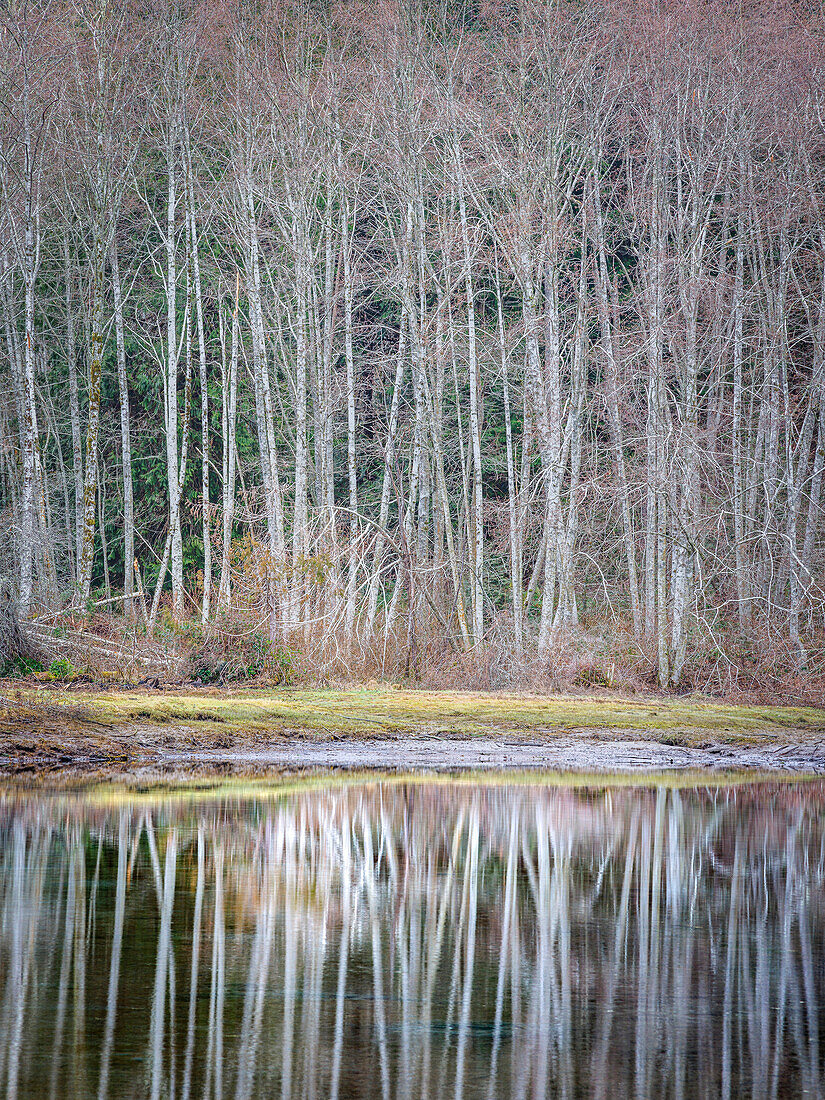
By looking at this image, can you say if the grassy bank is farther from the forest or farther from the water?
the water

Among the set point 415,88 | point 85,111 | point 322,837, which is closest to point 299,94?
point 415,88

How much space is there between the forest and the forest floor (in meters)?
2.72

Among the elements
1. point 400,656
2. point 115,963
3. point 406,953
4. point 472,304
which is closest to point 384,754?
point 400,656

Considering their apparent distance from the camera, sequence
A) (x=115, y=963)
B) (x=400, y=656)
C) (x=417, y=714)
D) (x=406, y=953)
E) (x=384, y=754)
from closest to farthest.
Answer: (x=115, y=963) → (x=406, y=953) → (x=384, y=754) → (x=417, y=714) → (x=400, y=656)

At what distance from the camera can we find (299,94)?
29609 mm

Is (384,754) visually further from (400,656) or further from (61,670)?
(400,656)

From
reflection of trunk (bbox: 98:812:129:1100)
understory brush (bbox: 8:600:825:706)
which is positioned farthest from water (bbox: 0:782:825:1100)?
understory brush (bbox: 8:600:825:706)

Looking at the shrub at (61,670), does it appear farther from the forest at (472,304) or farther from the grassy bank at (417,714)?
the forest at (472,304)

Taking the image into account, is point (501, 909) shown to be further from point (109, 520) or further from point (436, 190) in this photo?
point (109, 520)

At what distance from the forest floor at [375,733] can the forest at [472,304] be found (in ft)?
8.92

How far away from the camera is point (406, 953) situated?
632cm

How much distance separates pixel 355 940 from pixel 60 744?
954cm

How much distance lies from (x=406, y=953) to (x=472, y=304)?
2395cm

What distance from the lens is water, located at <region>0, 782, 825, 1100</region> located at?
182 inches
